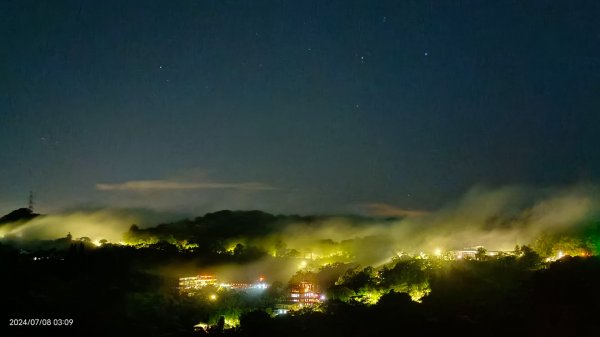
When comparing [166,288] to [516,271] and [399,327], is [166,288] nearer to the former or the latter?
[399,327]

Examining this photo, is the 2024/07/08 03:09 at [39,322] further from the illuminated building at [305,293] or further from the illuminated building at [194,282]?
the illuminated building at [305,293]

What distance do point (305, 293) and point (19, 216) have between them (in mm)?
29327

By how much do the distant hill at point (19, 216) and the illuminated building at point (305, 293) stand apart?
27281 mm

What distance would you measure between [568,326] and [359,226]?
35889mm

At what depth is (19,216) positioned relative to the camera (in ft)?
147

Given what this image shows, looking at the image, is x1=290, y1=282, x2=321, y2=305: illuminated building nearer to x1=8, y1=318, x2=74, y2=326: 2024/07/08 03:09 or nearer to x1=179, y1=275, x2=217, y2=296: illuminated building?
x1=179, y1=275, x2=217, y2=296: illuminated building

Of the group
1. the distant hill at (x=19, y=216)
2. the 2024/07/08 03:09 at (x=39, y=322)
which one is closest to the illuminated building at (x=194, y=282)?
the 2024/07/08 03:09 at (x=39, y=322)

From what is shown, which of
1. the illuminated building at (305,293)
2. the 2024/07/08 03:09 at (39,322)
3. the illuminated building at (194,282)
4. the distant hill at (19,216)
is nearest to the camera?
the 2024/07/08 03:09 at (39,322)

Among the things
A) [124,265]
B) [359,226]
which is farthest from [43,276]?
[359,226]

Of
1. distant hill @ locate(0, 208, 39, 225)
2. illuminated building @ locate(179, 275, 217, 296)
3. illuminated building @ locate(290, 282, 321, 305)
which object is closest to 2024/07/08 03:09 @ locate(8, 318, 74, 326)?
illuminated building @ locate(179, 275, 217, 296)

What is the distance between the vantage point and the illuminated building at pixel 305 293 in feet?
81.1

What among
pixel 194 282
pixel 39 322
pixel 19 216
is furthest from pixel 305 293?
pixel 19 216

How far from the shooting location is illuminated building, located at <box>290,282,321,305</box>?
973 inches

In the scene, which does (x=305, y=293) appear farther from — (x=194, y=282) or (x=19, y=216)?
(x=19, y=216)
